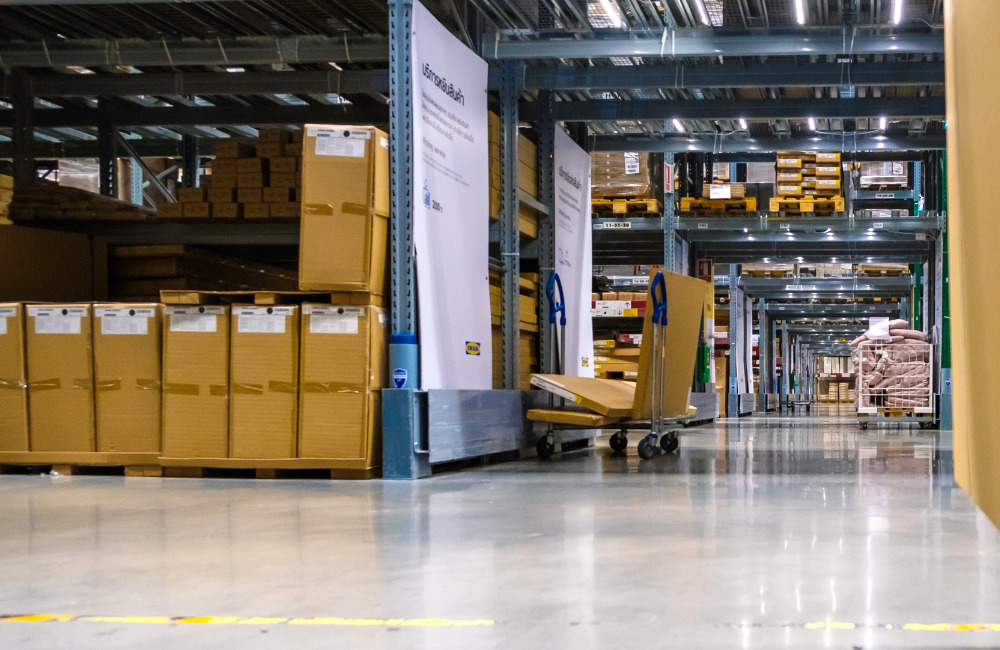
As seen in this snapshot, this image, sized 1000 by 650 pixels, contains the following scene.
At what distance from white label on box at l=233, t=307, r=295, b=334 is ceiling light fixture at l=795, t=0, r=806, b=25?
504 centimetres

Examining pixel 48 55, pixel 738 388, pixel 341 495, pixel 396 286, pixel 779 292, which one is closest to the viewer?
pixel 341 495

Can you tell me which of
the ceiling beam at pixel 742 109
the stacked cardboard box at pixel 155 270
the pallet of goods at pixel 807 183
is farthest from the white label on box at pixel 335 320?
the pallet of goods at pixel 807 183

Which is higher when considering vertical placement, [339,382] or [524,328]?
[524,328]

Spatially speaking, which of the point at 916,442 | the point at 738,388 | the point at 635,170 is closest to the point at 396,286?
the point at 916,442

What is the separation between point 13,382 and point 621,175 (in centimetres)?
1142

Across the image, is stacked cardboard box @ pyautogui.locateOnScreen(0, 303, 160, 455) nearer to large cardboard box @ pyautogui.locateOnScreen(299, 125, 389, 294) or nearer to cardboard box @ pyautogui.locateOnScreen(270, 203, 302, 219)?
large cardboard box @ pyautogui.locateOnScreen(299, 125, 389, 294)

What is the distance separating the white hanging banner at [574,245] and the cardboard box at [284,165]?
2929 millimetres

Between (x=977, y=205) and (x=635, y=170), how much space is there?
1585 cm

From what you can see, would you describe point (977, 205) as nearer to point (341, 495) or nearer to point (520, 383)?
point (341, 495)

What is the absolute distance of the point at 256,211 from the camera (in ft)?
30.8

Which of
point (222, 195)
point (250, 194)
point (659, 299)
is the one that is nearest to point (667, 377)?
point (659, 299)

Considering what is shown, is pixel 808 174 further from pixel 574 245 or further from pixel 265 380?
pixel 265 380

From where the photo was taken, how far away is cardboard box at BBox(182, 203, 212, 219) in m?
9.40

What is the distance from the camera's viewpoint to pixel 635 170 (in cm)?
1728
